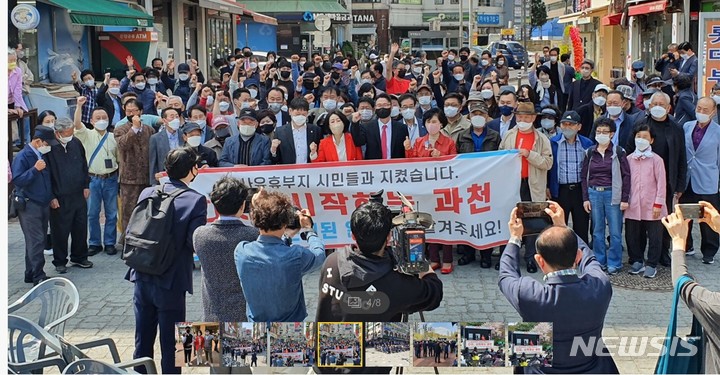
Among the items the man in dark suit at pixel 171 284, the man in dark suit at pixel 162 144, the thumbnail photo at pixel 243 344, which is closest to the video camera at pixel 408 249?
the thumbnail photo at pixel 243 344

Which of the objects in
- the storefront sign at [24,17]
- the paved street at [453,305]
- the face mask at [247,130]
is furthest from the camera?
the storefront sign at [24,17]

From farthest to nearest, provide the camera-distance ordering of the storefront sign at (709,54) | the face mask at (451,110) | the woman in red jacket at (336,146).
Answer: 1. the storefront sign at (709,54)
2. the face mask at (451,110)
3. the woman in red jacket at (336,146)

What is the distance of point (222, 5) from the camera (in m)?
32.2

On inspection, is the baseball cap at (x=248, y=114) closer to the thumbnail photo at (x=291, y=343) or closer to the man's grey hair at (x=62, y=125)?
the man's grey hair at (x=62, y=125)

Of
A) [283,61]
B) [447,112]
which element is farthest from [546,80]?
→ [283,61]

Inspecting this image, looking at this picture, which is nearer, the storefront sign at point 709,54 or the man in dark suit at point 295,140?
the man in dark suit at point 295,140

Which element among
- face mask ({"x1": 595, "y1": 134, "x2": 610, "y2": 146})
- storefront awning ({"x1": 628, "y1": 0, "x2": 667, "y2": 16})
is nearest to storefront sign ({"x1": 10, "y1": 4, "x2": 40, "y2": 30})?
face mask ({"x1": 595, "y1": 134, "x2": 610, "y2": 146})

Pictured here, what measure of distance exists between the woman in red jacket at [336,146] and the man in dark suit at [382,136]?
0.20m

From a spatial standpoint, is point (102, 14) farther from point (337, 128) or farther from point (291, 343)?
point (291, 343)

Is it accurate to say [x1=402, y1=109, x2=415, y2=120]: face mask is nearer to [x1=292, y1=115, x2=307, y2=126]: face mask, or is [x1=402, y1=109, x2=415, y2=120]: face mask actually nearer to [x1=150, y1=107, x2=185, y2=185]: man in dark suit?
[x1=292, y1=115, x2=307, y2=126]: face mask

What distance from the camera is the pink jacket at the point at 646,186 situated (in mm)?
9094

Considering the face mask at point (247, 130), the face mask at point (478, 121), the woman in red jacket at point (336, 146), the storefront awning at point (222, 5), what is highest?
the storefront awning at point (222, 5)

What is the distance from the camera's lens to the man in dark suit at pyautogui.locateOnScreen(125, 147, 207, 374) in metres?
5.89

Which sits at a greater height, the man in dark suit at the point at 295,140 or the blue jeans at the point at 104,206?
the man in dark suit at the point at 295,140
